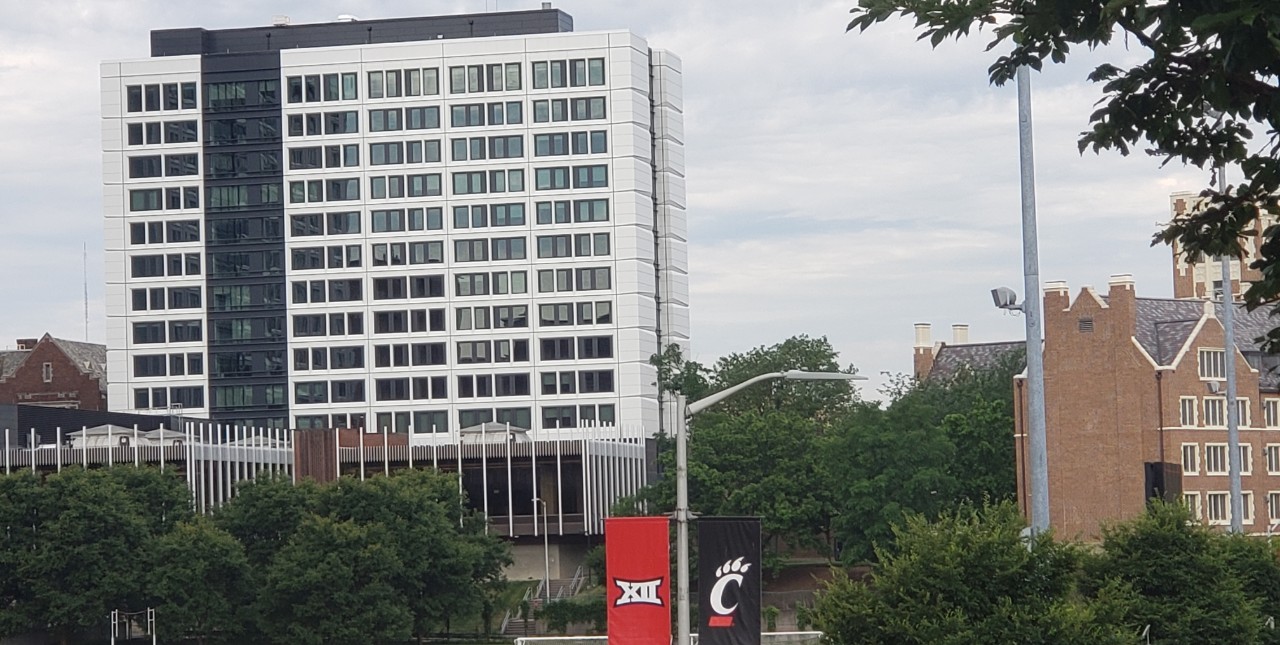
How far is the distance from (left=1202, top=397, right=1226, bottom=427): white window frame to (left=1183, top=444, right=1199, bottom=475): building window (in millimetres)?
1724

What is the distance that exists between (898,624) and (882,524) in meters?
58.1

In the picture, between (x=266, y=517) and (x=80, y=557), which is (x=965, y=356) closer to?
(x=266, y=517)

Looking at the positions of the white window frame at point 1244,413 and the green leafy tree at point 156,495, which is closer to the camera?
the green leafy tree at point 156,495

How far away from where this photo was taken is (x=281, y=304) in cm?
14488

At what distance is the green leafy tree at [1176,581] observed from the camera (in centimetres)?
4653

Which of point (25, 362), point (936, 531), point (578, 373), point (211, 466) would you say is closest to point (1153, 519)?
point (936, 531)

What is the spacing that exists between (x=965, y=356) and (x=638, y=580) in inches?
4598

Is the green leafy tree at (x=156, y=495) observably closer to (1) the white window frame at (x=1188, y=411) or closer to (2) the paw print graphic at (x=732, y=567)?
(1) the white window frame at (x=1188, y=411)

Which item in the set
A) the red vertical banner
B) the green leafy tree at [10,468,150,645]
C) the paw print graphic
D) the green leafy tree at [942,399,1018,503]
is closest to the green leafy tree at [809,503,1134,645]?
the paw print graphic

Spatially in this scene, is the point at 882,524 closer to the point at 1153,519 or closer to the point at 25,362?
the point at 1153,519

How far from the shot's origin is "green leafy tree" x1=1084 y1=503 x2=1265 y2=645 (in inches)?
1832

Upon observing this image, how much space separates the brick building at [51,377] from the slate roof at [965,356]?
6881 cm

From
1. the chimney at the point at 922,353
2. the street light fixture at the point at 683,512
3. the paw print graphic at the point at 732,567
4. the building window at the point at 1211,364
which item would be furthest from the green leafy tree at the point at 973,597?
the chimney at the point at 922,353

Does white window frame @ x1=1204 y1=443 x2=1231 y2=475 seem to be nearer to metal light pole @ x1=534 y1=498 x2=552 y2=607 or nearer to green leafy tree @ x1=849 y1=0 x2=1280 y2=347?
metal light pole @ x1=534 y1=498 x2=552 y2=607
